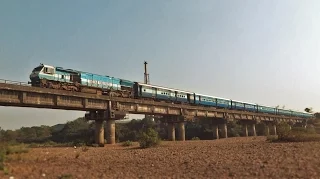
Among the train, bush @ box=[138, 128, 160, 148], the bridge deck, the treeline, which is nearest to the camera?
the bridge deck

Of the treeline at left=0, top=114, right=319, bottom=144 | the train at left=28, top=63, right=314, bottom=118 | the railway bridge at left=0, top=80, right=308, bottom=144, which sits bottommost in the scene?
the treeline at left=0, top=114, right=319, bottom=144

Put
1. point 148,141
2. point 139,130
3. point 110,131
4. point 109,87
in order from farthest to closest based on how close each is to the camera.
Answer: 1. point 139,130
2. point 109,87
3. point 110,131
4. point 148,141

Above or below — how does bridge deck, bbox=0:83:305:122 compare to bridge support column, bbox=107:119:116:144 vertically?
above

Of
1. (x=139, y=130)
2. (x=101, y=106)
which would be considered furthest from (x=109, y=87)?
(x=139, y=130)

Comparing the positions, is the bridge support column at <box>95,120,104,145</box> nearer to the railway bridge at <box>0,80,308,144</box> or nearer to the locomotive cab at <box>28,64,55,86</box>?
the railway bridge at <box>0,80,308,144</box>

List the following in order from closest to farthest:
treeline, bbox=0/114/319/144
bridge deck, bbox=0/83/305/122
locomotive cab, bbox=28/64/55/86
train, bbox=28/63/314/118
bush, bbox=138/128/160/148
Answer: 1. bridge deck, bbox=0/83/305/122
2. bush, bbox=138/128/160/148
3. locomotive cab, bbox=28/64/55/86
4. train, bbox=28/63/314/118
5. treeline, bbox=0/114/319/144

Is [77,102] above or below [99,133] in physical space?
above

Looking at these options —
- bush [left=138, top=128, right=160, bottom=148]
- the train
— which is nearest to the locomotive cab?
the train

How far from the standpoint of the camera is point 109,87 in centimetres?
3881

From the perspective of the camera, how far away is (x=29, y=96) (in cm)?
2748

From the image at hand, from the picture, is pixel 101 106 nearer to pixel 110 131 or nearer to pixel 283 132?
pixel 110 131

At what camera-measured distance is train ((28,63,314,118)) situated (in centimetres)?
3106

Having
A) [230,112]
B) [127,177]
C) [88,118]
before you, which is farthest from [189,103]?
[127,177]

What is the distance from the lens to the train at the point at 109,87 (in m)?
31.1
